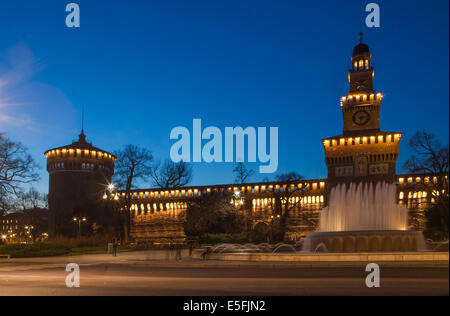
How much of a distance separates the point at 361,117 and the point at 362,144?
599 centimetres

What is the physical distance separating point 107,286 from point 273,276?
464 cm

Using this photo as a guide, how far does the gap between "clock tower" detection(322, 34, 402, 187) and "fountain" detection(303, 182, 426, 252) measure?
27.3 m

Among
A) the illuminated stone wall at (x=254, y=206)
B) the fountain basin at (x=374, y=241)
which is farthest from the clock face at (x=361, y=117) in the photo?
the fountain basin at (x=374, y=241)

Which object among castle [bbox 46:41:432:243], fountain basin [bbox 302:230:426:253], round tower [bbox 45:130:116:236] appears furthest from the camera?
round tower [bbox 45:130:116:236]

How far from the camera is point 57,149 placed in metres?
75.1

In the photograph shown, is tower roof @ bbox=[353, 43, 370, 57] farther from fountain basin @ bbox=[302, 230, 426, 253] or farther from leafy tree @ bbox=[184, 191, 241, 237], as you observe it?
fountain basin @ bbox=[302, 230, 426, 253]

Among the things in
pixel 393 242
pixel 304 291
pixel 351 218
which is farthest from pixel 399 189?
pixel 304 291

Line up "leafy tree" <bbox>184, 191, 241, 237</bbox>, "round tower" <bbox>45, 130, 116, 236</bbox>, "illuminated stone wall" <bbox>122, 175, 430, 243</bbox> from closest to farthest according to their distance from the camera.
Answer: "leafy tree" <bbox>184, 191, 241, 237</bbox> → "illuminated stone wall" <bbox>122, 175, 430, 243</bbox> → "round tower" <bbox>45, 130, 116, 236</bbox>

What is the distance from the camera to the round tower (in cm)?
6606

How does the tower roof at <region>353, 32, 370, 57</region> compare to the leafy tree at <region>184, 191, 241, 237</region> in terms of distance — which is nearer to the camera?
the leafy tree at <region>184, 191, 241, 237</region>

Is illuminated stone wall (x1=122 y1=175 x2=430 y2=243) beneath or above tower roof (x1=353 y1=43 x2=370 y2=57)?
beneath

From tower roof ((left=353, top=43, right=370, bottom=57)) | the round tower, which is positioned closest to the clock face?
tower roof ((left=353, top=43, right=370, bottom=57))

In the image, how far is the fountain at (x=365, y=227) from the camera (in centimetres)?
2044
